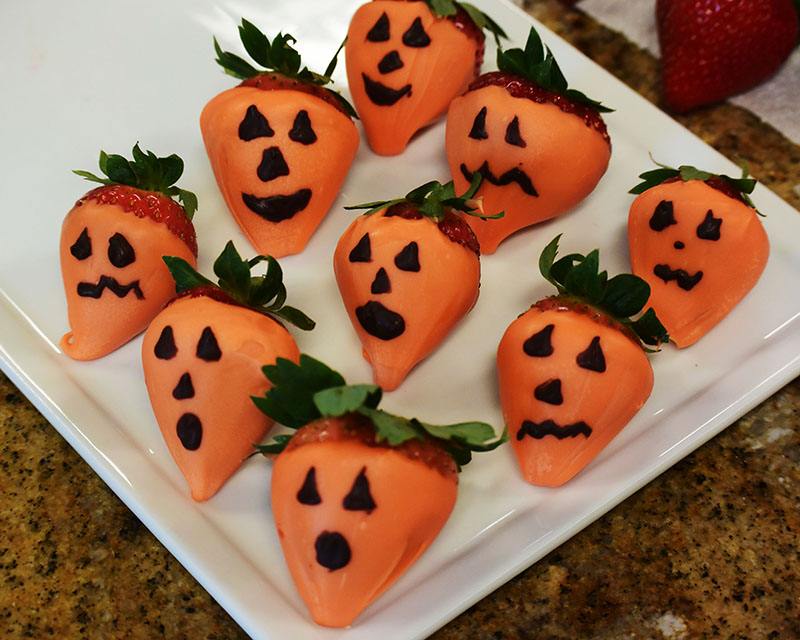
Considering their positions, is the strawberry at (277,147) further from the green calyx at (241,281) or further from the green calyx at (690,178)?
the green calyx at (690,178)

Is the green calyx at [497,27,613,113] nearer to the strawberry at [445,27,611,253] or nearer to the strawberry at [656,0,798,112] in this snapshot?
the strawberry at [445,27,611,253]

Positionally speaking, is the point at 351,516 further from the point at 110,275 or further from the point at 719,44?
the point at 719,44

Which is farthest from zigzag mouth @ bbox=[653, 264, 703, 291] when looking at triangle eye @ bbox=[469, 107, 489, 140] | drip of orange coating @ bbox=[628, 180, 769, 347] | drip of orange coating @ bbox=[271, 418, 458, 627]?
drip of orange coating @ bbox=[271, 418, 458, 627]

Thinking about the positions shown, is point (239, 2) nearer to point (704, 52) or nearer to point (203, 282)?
point (203, 282)

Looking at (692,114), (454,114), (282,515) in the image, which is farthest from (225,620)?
(692,114)

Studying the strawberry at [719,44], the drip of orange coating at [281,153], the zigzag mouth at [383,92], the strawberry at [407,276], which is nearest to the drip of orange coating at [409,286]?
the strawberry at [407,276]

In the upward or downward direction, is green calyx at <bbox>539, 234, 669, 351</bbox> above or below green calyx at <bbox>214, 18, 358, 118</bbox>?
above
